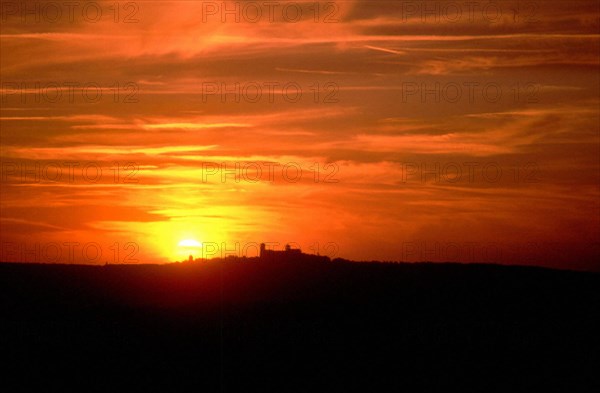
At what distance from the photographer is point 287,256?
56.6 m

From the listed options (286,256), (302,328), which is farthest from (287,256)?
(302,328)

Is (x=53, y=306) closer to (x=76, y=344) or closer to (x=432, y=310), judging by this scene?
(x=76, y=344)

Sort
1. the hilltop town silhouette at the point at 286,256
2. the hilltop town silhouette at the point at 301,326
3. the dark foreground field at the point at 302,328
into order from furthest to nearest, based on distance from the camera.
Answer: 1. the hilltop town silhouette at the point at 286,256
2. the hilltop town silhouette at the point at 301,326
3. the dark foreground field at the point at 302,328

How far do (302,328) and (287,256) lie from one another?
19.6 metres

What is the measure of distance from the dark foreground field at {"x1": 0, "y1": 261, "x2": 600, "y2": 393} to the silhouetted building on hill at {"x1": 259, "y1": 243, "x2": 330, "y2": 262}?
78 cm

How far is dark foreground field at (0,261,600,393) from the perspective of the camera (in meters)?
28.2

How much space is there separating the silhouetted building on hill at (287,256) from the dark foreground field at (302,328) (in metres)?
0.78

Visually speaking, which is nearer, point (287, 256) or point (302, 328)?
point (302, 328)

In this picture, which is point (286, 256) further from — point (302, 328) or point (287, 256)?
point (302, 328)

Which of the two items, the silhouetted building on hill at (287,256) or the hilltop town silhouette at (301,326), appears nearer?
the hilltop town silhouette at (301,326)

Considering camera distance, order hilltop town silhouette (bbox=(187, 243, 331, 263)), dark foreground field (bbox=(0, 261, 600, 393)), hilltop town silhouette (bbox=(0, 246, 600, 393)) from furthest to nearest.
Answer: hilltop town silhouette (bbox=(187, 243, 331, 263)), hilltop town silhouette (bbox=(0, 246, 600, 393)), dark foreground field (bbox=(0, 261, 600, 393))

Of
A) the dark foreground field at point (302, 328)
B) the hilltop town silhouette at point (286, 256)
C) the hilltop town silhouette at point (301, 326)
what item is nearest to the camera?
the dark foreground field at point (302, 328)

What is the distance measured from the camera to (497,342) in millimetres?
35188

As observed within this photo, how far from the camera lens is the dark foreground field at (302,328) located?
28.2 m
